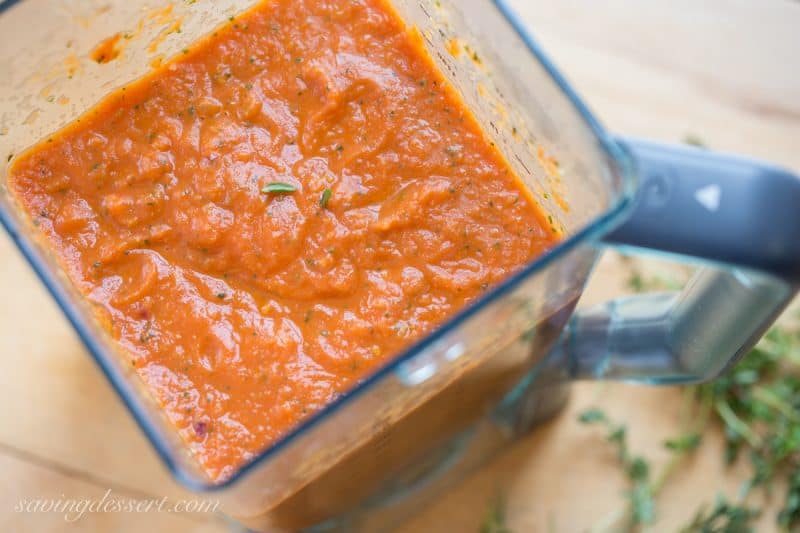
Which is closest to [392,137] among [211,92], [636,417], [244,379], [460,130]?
[460,130]

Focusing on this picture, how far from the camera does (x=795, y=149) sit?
1.58m

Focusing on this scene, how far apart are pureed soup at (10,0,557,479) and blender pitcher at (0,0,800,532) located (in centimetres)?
4

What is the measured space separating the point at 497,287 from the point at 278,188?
382 mm

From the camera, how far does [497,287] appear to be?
2.91 ft

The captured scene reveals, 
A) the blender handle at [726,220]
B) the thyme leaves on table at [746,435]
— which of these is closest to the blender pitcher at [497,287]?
the blender handle at [726,220]

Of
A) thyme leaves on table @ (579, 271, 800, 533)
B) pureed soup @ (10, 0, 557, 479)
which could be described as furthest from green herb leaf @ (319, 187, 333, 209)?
thyme leaves on table @ (579, 271, 800, 533)

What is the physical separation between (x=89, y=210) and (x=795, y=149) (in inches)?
46.5

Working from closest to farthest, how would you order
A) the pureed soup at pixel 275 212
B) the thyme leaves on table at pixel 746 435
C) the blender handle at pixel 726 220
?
the blender handle at pixel 726 220 → the pureed soup at pixel 275 212 → the thyme leaves on table at pixel 746 435

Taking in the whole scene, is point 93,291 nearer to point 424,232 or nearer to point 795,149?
point 424,232

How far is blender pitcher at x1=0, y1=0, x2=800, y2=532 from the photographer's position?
2.89 ft

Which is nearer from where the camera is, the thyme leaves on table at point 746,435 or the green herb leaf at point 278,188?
the green herb leaf at point 278,188

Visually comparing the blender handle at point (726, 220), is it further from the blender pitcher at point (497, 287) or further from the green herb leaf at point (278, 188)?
the green herb leaf at point (278, 188)

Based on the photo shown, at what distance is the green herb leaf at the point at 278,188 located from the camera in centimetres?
115

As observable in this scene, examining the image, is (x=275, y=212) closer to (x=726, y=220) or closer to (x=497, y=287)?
(x=497, y=287)
